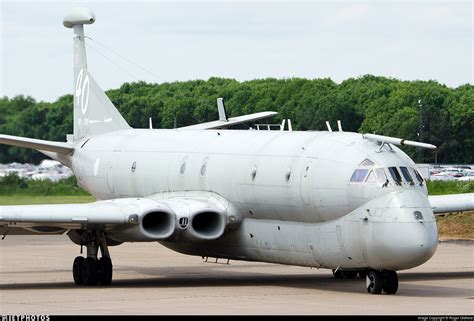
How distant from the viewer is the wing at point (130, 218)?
2477cm

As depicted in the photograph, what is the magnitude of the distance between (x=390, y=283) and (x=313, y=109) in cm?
4482

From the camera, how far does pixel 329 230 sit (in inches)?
932

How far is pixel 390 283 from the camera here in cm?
2317

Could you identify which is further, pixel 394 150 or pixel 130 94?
pixel 130 94

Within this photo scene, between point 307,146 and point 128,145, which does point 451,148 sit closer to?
point 128,145

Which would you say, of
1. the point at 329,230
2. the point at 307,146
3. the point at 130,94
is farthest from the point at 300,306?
the point at 130,94

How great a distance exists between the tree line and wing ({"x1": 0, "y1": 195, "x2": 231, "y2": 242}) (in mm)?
33758

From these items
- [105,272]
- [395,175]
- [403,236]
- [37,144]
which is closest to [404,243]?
[403,236]

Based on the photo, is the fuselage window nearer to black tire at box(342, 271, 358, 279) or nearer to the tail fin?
black tire at box(342, 271, 358, 279)

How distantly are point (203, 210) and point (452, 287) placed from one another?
480 centimetres

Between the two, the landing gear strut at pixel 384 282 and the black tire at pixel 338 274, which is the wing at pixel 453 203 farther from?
the landing gear strut at pixel 384 282

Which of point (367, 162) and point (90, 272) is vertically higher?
point (367, 162)

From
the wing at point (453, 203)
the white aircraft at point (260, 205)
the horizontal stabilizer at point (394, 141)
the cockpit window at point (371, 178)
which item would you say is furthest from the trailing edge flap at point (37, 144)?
the cockpit window at point (371, 178)

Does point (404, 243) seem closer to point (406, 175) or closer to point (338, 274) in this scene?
point (406, 175)
